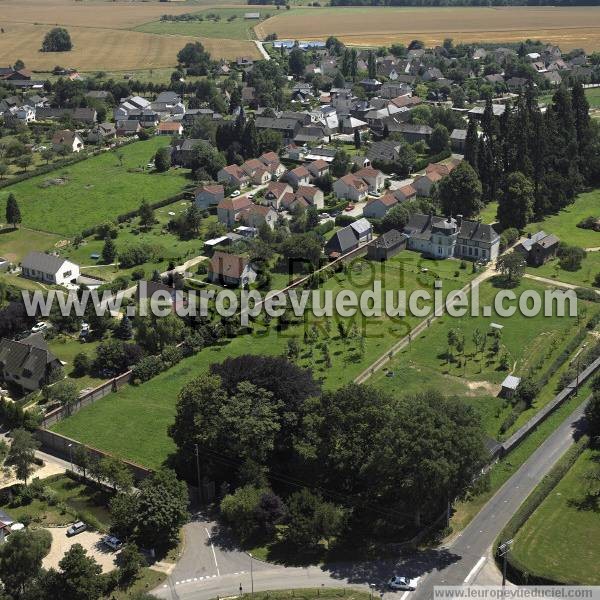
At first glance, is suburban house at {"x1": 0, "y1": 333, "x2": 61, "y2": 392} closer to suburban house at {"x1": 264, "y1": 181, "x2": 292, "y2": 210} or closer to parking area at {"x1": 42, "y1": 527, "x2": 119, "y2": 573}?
parking area at {"x1": 42, "y1": 527, "x2": 119, "y2": 573}

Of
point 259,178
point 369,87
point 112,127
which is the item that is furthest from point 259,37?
point 259,178

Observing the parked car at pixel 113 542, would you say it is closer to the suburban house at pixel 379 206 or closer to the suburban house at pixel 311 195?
the suburban house at pixel 379 206

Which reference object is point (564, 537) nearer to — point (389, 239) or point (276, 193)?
point (389, 239)

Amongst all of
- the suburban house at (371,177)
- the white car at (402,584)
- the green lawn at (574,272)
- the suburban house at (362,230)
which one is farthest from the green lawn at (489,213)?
the white car at (402,584)

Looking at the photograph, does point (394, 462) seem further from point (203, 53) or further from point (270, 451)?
point (203, 53)

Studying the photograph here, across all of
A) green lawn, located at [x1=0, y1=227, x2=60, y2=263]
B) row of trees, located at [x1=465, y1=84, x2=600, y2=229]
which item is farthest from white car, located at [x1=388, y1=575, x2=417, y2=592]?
green lawn, located at [x1=0, y1=227, x2=60, y2=263]
